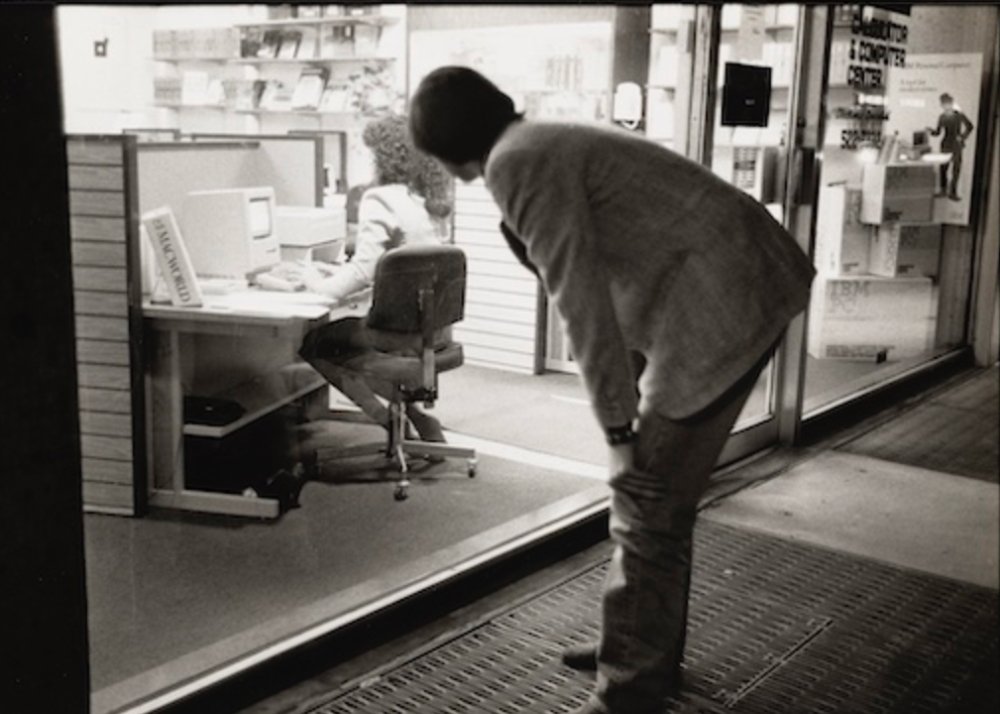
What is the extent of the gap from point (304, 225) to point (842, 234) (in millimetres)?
3348

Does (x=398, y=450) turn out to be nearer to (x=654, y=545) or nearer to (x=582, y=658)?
(x=582, y=658)

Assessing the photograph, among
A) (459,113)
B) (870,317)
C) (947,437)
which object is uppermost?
(459,113)

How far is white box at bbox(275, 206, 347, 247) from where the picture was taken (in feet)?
14.9

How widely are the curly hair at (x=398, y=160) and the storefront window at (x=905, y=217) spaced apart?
2.81m

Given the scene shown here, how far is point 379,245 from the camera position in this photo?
405cm

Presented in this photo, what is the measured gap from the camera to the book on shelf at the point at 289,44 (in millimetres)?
8523

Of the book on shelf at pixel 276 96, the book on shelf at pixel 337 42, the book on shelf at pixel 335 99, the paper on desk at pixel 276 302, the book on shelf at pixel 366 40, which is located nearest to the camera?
the paper on desk at pixel 276 302

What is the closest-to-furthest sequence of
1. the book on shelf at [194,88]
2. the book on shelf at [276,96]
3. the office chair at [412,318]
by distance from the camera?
the office chair at [412,318] < the book on shelf at [276,96] < the book on shelf at [194,88]

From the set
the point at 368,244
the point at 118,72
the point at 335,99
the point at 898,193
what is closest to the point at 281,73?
the point at 335,99

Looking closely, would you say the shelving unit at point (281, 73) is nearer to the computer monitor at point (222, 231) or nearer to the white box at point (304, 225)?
the white box at point (304, 225)

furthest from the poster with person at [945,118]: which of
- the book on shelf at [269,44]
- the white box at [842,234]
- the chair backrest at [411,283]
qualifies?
the book on shelf at [269,44]

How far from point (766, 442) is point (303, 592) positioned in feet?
7.32

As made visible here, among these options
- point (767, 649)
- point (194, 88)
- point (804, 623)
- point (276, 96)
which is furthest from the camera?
point (194, 88)

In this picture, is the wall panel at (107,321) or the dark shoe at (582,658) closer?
the dark shoe at (582,658)
